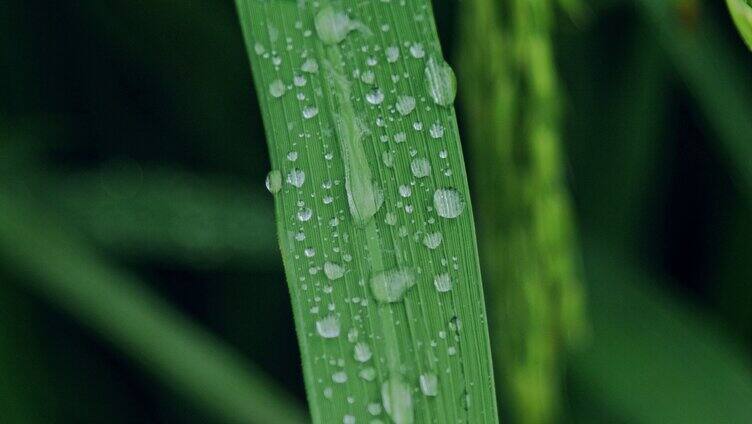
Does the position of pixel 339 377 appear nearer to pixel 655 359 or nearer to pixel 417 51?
pixel 417 51

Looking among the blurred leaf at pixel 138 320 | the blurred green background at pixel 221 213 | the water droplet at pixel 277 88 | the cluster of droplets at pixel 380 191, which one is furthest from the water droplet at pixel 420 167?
the blurred leaf at pixel 138 320

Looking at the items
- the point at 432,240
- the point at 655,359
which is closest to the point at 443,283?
the point at 432,240

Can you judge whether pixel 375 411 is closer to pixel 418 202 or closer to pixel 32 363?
pixel 418 202

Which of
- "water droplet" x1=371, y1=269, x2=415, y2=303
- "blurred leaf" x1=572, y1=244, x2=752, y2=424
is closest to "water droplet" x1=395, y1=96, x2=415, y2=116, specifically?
"water droplet" x1=371, y1=269, x2=415, y2=303

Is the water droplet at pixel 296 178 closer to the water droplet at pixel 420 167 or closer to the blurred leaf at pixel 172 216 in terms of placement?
the water droplet at pixel 420 167

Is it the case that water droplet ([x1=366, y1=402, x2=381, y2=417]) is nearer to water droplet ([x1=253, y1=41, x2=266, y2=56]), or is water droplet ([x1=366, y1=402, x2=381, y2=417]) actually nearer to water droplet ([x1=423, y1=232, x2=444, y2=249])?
water droplet ([x1=423, y1=232, x2=444, y2=249])

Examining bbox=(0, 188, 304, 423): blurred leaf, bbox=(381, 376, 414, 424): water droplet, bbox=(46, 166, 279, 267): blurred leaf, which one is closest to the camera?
bbox=(381, 376, 414, 424): water droplet
